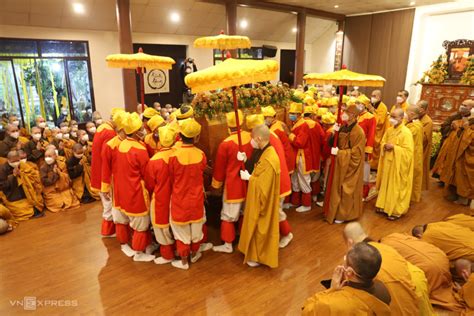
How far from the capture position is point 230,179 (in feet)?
12.3

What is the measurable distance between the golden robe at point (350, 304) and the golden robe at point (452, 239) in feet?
5.79

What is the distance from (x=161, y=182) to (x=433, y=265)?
2.71 metres

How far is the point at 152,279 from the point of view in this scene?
3.46m

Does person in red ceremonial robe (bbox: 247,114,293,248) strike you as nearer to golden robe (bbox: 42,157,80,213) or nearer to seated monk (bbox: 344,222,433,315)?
seated monk (bbox: 344,222,433,315)

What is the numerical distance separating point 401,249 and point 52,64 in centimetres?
899

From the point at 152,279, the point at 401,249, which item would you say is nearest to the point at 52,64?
the point at 152,279

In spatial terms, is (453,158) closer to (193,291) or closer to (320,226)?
(320,226)

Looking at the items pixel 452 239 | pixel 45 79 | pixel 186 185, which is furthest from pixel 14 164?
pixel 452 239

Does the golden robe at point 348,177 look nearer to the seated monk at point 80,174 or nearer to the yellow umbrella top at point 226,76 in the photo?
the yellow umbrella top at point 226,76

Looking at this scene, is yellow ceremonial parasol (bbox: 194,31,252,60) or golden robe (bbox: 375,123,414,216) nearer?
yellow ceremonial parasol (bbox: 194,31,252,60)

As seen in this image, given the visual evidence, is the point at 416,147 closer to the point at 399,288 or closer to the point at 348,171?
the point at 348,171

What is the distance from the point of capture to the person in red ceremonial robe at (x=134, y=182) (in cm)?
353

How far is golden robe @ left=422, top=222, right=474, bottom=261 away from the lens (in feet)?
10.0

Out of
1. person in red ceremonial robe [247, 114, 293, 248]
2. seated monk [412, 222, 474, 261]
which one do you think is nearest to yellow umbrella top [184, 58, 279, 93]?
person in red ceremonial robe [247, 114, 293, 248]
